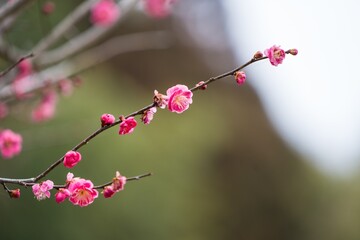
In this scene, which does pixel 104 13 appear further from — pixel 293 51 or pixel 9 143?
pixel 293 51

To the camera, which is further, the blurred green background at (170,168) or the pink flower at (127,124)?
the blurred green background at (170,168)

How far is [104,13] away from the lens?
283cm

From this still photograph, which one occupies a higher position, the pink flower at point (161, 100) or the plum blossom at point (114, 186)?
the pink flower at point (161, 100)

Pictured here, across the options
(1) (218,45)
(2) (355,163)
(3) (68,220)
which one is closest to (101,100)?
(3) (68,220)

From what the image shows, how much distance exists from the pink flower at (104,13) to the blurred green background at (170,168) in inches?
10.9

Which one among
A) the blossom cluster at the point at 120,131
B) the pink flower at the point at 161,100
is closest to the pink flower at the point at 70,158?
the blossom cluster at the point at 120,131

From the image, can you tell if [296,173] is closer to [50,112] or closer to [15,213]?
[15,213]

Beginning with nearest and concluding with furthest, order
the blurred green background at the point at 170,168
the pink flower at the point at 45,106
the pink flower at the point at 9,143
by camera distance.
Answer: the pink flower at the point at 9,143, the pink flower at the point at 45,106, the blurred green background at the point at 170,168

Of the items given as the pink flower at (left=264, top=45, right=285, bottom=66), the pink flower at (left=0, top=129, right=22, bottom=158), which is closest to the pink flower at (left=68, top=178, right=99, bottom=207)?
the pink flower at (left=264, top=45, right=285, bottom=66)

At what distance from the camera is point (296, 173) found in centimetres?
733

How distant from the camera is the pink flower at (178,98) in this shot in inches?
49.8

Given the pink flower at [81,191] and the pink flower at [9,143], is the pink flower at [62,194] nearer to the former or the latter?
the pink flower at [81,191]

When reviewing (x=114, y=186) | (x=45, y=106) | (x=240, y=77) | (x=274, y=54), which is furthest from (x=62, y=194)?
(x=45, y=106)

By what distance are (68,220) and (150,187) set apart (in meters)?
0.95
